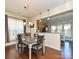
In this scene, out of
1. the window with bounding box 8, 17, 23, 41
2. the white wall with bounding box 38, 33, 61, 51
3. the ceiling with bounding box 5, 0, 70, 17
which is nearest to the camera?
the ceiling with bounding box 5, 0, 70, 17

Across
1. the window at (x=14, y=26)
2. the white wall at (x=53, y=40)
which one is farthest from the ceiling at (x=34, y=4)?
the white wall at (x=53, y=40)

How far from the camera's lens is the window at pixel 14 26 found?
20.9 feet

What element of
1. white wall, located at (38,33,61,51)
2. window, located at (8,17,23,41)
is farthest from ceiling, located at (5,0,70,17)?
white wall, located at (38,33,61,51)

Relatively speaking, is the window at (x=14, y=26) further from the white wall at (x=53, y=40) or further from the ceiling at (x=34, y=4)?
the white wall at (x=53, y=40)

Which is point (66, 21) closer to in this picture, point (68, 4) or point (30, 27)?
point (30, 27)

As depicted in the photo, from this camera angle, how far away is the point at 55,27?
27.4 feet

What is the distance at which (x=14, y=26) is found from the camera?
680cm

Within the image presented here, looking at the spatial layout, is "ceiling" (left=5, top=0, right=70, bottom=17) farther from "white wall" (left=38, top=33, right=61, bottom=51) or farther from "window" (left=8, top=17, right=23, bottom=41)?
"white wall" (left=38, top=33, right=61, bottom=51)

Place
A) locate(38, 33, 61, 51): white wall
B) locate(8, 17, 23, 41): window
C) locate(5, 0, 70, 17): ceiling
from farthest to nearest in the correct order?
locate(8, 17, 23, 41): window < locate(38, 33, 61, 51): white wall < locate(5, 0, 70, 17): ceiling

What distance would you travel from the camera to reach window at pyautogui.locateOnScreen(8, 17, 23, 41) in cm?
638
